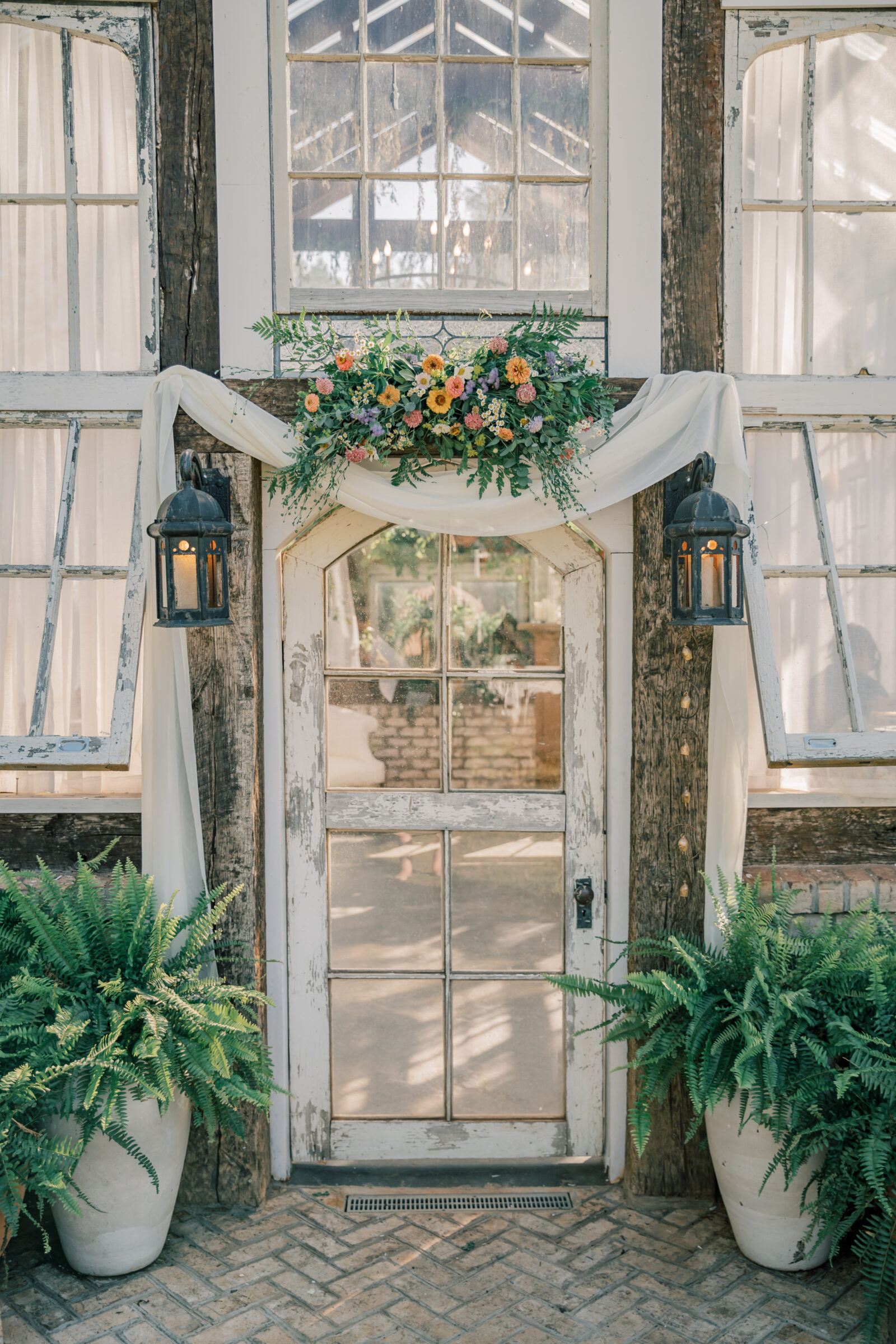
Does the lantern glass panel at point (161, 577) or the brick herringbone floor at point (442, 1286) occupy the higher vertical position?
the lantern glass panel at point (161, 577)

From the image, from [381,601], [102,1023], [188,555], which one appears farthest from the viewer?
[381,601]

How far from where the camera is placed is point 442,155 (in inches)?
125

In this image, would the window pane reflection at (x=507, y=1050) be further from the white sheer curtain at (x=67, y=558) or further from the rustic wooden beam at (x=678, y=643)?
the white sheer curtain at (x=67, y=558)

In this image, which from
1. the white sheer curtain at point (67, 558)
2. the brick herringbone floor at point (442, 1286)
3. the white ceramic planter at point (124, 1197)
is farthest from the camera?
the white sheer curtain at point (67, 558)

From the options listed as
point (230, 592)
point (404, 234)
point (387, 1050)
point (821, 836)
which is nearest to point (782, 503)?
point (821, 836)

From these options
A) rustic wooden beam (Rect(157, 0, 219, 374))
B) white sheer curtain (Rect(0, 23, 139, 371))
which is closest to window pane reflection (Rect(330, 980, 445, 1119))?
rustic wooden beam (Rect(157, 0, 219, 374))

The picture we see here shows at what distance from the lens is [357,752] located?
336 centimetres

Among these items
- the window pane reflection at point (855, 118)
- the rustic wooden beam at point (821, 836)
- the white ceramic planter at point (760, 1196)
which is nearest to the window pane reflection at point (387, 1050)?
the white ceramic planter at point (760, 1196)

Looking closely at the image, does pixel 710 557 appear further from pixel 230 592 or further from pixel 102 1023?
pixel 102 1023

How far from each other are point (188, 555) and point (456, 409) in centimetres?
92

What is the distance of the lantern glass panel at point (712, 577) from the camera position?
108 inches

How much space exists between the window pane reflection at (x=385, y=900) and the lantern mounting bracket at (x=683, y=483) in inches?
53.1

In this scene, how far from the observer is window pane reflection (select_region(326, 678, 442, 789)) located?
335 centimetres

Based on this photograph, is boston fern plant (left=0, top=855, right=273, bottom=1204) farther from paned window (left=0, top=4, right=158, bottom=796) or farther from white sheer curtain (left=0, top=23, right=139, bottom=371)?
white sheer curtain (left=0, top=23, right=139, bottom=371)
